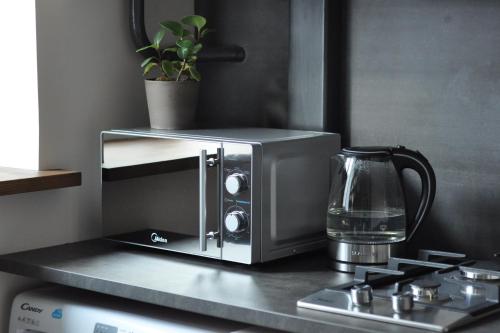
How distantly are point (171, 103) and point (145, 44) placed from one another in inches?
8.2

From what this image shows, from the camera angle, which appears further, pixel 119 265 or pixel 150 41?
pixel 150 41

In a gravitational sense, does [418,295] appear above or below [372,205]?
below

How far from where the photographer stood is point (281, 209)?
1.95 meters

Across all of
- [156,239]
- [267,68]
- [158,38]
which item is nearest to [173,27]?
[158,38]

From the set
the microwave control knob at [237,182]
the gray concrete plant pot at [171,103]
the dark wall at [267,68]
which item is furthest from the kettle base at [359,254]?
the gray concrete plant pot at [171,103]

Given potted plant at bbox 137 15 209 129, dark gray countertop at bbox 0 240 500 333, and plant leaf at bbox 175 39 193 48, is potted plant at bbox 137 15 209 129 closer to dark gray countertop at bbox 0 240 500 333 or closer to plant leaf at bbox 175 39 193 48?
plant leaf at bbox 175 39 193 48

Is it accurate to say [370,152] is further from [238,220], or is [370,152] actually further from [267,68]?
[267,68]

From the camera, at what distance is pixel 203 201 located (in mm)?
1955

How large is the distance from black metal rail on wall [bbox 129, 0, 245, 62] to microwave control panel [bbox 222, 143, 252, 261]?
457mm

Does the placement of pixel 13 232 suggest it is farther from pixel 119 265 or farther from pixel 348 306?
pixel 348 306

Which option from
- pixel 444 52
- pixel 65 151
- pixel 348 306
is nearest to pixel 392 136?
pixel 444 52

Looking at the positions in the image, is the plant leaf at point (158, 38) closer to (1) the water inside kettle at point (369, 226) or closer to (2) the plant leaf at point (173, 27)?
(2) the plant leaf at point (173, 27)

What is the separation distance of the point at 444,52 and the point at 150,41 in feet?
2.42

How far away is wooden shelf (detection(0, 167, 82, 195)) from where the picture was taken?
6.51ft
